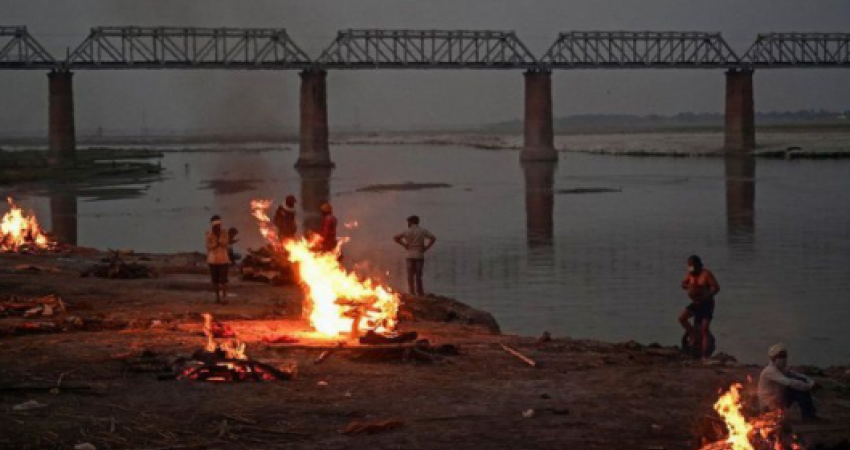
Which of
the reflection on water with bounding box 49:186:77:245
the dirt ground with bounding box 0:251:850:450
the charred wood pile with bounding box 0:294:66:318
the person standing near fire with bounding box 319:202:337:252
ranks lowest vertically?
the dirt ground with bounding box 0:251:850:450

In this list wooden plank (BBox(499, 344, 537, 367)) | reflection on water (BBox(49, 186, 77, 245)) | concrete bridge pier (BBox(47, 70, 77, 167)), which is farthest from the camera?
concrete bridge pier (BBox(47, 70, 77, 167))

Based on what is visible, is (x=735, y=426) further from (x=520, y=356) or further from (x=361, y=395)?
(x=520, y=356)

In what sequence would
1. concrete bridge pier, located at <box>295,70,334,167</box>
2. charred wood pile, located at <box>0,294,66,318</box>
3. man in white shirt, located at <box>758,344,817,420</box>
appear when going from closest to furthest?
man in white shirt, located at <box>758,344,817,420</box> → charred wood pile, located at <box>0,294,66,318</box> → concrete bridge pier, located at <box>295,70,334,167</box>

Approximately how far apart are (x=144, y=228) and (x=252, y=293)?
930 inches

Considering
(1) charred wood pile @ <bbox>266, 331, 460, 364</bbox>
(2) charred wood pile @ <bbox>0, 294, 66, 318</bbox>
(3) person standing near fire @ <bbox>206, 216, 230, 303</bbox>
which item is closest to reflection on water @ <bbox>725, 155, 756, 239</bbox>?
(3) person standing near fire @ <bbox>206, 216, 230, 303</bbox>

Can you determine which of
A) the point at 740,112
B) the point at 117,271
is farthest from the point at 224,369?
the point at 740,112

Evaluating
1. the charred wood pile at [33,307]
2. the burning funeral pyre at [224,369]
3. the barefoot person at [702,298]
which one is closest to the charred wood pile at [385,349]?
the burning funeral pyre at [224,369]

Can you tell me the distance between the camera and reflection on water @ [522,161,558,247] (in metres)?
41.0

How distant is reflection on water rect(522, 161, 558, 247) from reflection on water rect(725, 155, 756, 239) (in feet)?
20.5

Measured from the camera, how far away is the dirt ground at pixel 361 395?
1191cm

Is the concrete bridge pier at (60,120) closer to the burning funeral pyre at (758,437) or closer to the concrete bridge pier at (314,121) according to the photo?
the concrete bridge pier at (314,121)

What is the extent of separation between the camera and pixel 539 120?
109500 millimetres

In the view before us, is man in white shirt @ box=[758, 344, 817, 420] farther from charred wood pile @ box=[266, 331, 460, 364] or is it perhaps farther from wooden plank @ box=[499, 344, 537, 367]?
charred wood pile @ box=[266, 331, 460, 364]

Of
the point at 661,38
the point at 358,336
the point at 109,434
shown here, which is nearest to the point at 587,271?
the point at 358,336
